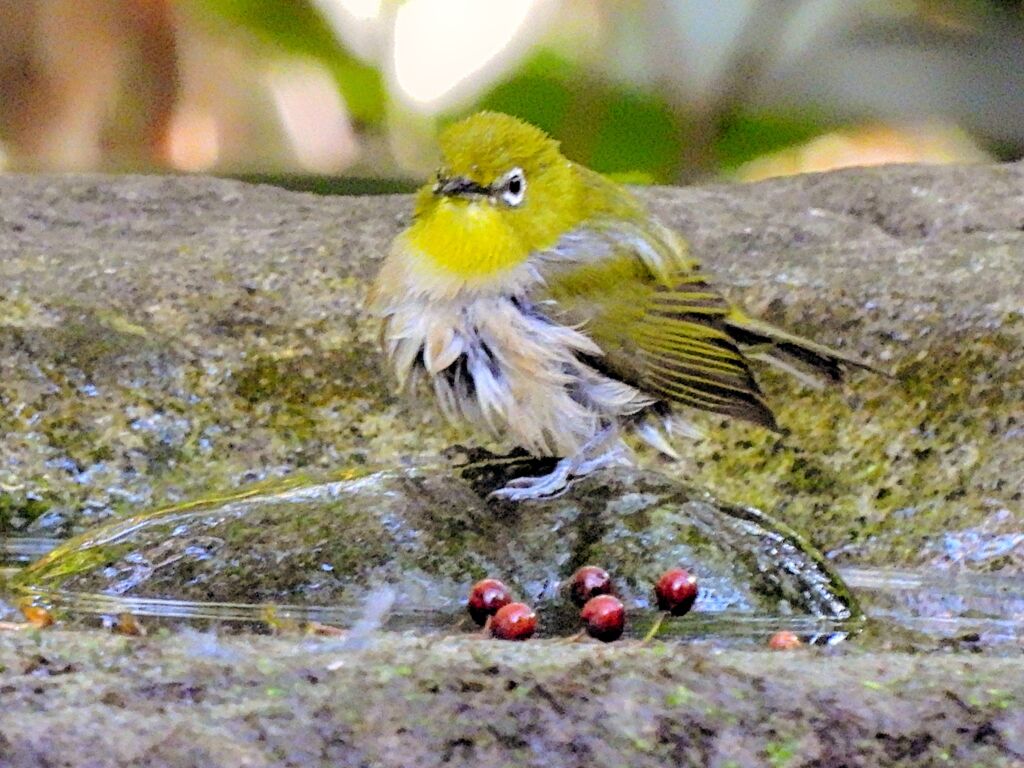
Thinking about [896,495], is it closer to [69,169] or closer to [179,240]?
[179,240]

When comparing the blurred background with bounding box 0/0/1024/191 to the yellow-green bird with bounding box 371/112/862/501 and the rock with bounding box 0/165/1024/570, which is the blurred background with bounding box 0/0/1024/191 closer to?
the rock with bounding box 0/165/1024/570

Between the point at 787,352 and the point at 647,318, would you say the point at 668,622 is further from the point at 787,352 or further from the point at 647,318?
the point at 787,352

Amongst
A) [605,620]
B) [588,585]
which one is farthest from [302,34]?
[605,620]

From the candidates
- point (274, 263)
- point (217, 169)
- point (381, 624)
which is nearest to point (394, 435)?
point (274, 263)

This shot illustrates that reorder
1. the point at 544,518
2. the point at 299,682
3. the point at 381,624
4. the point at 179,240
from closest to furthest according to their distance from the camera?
the point at 299,682 → the point at 381,624 → the point at 544,518 → the point at 179,240

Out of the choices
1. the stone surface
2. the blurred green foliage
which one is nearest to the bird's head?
the stone surface
